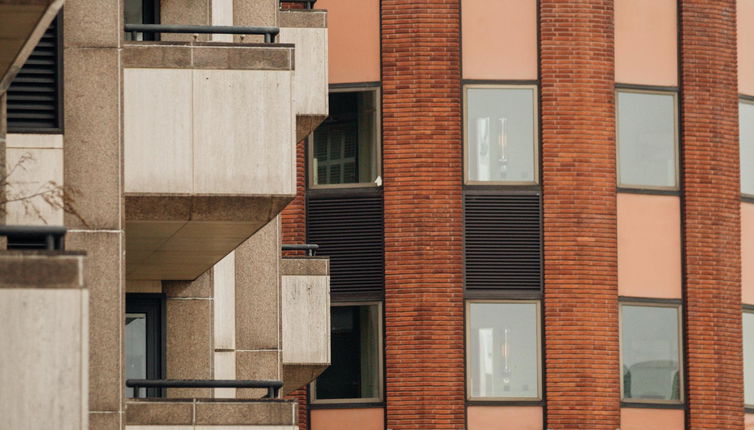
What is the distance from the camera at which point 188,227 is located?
60.8 ft

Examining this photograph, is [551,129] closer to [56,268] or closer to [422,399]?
[422,399]

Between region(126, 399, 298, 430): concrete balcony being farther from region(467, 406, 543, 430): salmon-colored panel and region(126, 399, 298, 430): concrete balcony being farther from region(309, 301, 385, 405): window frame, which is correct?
region(309, 301, 385, 405): window frame

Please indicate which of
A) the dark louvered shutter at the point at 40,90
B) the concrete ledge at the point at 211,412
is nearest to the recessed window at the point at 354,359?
the concrete ledge at the point at 211,412

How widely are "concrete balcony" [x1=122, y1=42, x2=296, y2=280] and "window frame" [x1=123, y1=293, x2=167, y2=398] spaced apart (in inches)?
174

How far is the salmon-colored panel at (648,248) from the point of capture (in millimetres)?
35500

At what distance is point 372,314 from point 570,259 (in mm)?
3927

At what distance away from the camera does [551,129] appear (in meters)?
35.3

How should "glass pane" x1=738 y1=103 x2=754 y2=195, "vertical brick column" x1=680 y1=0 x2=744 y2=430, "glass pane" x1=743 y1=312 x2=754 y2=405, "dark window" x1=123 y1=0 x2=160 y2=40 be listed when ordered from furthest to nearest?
1. "glass pane" x1=738 y1=103 x2=754 y2=195
2. "glass pane" x1=743 y1=312 x2=754 y2=405
3. "vertical brick column" x1=680 y1=0 x2=744 y2=430
4. "dark window" x1=123 y1=0 x2=160 y2=40

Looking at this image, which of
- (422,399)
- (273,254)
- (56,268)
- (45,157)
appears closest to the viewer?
(56,268)

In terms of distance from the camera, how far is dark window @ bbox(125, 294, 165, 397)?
22.0 meters

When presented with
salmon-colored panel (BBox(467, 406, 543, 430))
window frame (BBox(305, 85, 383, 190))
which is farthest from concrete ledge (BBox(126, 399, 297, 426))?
window frame (BBox(305, 85, 383, 190))

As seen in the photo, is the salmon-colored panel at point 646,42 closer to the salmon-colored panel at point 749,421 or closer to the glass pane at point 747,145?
the glass pane at point 747,145

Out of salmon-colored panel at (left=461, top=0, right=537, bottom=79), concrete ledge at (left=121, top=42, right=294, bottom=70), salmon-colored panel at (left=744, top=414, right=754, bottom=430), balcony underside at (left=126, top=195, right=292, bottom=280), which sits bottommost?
salmon-colored panel at (left=744, top=414, right=754, bottom=430)

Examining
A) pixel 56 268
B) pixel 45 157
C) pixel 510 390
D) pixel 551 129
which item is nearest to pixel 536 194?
pixel 551 129
